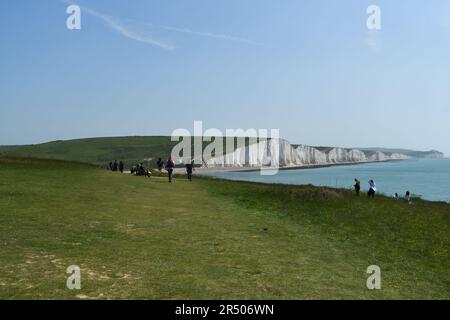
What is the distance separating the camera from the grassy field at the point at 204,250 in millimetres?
8930

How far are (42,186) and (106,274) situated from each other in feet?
65.9

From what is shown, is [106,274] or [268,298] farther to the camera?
[106,274]

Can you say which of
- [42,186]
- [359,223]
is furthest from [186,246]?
[42,186]

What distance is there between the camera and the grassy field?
8.93 meters

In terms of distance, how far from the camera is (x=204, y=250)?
12.6 metres

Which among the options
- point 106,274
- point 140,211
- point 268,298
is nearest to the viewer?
point 268,298

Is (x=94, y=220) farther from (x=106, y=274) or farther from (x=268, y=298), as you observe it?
(x=268, y=298)

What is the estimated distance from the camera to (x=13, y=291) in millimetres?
7945
